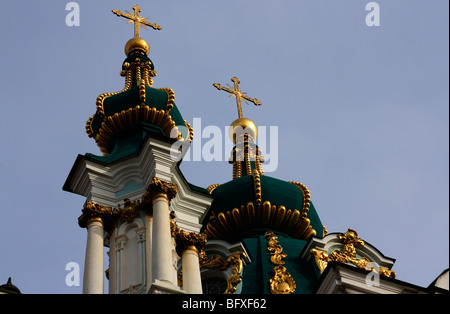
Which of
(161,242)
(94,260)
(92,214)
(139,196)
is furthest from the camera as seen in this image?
(139,196)

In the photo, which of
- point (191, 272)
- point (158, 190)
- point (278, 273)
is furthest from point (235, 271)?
point (158, 190)

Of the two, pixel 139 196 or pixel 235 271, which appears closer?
pixel 139 196

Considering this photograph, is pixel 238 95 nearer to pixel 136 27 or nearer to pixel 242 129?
pixel 242 129

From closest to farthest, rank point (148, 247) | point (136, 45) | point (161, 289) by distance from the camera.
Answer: point (161, 289), point (148, 247), point (136, 45)

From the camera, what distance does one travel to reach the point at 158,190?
59.6 feet

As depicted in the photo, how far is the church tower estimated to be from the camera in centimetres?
1741

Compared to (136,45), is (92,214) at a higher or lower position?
lower

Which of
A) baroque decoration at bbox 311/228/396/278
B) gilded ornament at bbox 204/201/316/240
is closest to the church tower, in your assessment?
gilded ornament at bbox 204/201/316/240

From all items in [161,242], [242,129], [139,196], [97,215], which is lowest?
[161,242]

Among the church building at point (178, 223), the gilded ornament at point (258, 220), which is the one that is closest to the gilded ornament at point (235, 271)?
the church building at point (178, 223)

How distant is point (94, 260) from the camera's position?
17391 millimetres

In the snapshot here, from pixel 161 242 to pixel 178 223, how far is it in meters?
1.70

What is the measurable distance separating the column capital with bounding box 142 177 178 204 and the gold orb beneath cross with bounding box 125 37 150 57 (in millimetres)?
5754
